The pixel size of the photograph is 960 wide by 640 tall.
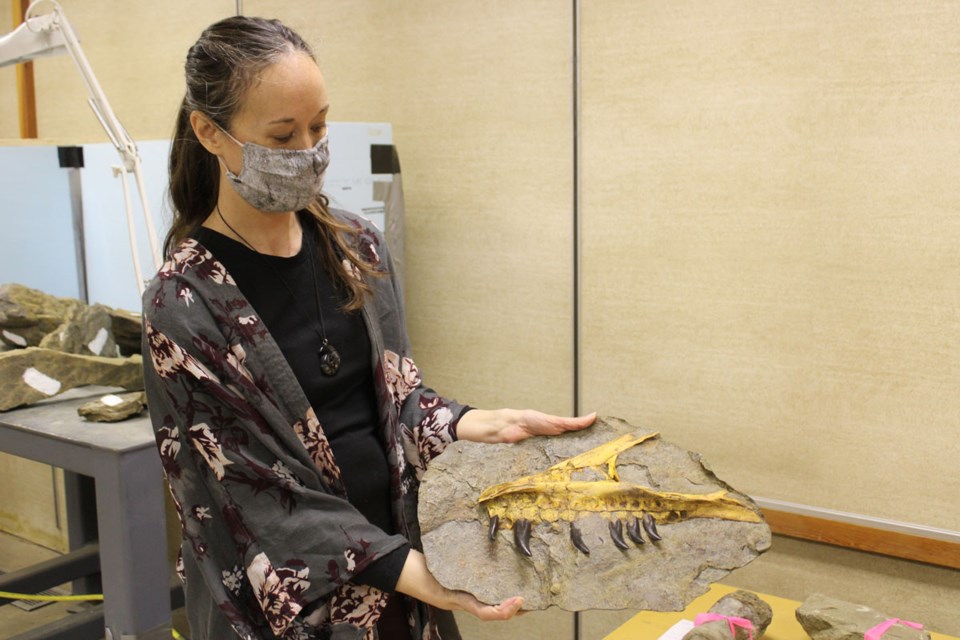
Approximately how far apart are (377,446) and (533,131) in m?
1.46

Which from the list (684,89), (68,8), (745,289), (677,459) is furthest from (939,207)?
(68,8)

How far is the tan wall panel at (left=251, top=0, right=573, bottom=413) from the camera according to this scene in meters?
2.56

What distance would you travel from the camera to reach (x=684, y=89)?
2266mm

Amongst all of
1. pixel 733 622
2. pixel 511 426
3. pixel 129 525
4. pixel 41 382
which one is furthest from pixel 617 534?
pixel 41 382

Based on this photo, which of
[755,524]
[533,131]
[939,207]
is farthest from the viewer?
[533,131]

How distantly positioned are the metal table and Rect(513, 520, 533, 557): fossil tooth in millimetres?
900

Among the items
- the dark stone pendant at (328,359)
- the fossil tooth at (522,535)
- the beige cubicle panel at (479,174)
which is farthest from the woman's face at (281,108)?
the beige cubicle panel at (479,174)

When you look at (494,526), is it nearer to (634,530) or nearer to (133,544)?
(634,530)

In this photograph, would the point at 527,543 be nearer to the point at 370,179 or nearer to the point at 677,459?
the point at 677,459

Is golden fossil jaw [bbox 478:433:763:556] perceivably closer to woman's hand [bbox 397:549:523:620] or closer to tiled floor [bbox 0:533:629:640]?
woman's hand [bbox 397:549:523:620]

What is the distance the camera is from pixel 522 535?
1.31m

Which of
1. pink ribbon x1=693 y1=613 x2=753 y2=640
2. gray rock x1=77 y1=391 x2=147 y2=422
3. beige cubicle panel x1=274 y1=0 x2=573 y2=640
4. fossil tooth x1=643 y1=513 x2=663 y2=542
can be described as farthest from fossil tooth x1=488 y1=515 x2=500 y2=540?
beige cubicle panel x1=274 y1=0 x2=573 y2=640

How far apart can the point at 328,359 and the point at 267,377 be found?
3.9 inches

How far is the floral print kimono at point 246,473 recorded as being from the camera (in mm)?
1182
